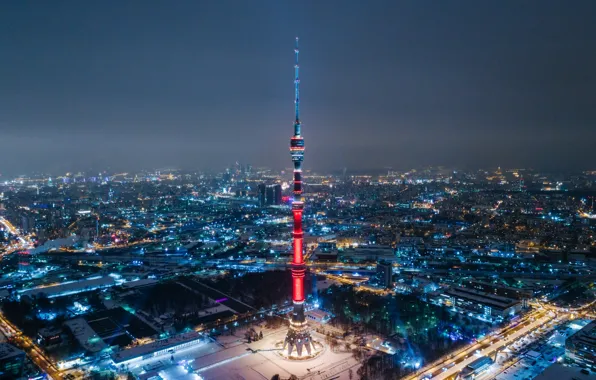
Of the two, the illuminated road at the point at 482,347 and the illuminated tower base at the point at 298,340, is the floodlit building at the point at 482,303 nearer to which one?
the illuminated road at the point at 482,347

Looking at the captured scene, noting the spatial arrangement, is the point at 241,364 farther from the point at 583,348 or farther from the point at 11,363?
the point at 583,348

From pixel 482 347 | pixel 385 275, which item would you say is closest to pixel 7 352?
pixel 482 347

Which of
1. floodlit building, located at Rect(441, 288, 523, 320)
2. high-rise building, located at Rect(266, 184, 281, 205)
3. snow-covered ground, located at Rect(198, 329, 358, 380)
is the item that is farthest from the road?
high-rise building, located at Rect(266, 184, 281, 205)

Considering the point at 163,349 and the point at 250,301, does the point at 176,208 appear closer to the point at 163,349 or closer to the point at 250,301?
the point at 250,301

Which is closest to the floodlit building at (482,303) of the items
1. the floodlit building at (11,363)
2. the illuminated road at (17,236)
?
the floodlit building at (11,363)

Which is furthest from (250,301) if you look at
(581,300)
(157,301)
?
(581,300)
